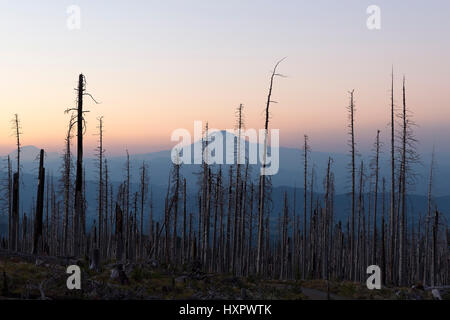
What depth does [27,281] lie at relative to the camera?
16344 mm

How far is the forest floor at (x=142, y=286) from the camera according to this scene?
15.3m

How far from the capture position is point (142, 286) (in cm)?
1764

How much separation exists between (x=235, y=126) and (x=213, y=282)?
671 inches

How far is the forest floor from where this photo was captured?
1527cm

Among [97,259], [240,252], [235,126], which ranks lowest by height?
[240,252]
